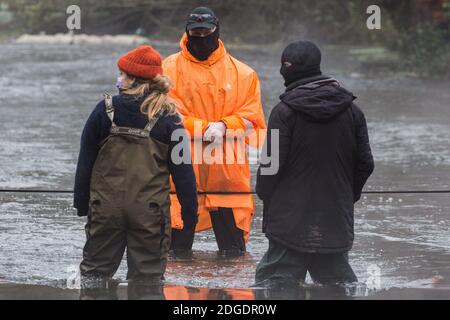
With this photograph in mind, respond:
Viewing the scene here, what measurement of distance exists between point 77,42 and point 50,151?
18403 mm

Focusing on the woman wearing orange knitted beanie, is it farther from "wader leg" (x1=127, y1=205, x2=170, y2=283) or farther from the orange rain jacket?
the orange rain jacket

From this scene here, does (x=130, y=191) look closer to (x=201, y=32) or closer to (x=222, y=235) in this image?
(x=201, y=32)

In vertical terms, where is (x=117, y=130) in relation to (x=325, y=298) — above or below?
above

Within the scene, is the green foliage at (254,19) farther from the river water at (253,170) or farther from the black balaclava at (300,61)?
the black balaclava at (300,61)

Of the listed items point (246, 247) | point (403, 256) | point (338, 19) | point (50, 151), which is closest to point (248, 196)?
point (246, 247)

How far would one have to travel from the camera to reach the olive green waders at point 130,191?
20.1 feet

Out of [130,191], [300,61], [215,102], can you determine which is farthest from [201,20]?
[130,191]

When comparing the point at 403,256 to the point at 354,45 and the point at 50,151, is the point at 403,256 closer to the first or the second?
the point at 50,151

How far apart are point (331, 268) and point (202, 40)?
6.59ft

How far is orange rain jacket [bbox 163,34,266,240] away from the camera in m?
7.61

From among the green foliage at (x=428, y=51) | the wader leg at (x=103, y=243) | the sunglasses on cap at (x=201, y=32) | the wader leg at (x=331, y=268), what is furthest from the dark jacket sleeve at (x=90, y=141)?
the green foliage at (x=428, y=51)

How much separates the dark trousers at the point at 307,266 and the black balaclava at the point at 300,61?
99 cm

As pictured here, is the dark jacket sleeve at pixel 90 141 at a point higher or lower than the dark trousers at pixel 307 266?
higher
